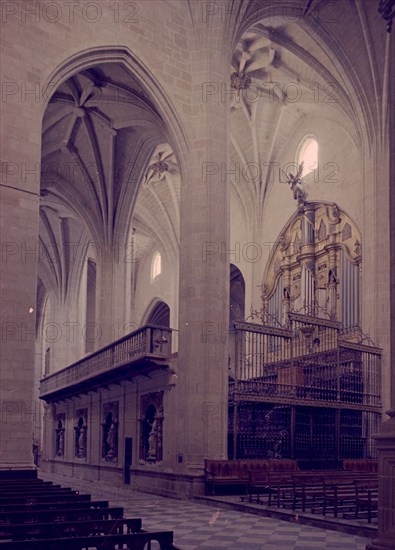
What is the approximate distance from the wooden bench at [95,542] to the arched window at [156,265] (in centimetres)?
3002

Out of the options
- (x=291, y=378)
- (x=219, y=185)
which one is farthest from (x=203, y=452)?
(x=219, y=185)

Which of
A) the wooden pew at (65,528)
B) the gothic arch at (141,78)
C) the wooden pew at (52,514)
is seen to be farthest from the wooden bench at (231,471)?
the wooden pew at (65,528)

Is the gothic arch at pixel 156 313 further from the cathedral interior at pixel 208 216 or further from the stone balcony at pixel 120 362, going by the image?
the stone balcony at pixel 120 362

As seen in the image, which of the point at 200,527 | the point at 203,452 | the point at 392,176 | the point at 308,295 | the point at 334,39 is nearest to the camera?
the point at 392,176

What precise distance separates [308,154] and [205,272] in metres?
10.3

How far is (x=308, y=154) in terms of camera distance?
26.6 meters

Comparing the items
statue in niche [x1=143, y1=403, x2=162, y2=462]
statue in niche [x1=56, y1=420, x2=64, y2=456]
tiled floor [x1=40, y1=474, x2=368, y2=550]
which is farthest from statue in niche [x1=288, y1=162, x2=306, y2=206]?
statue in niche [x1=56, y1=420, x2=64, y2=456]

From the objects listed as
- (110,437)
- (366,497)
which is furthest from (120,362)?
(366,497)

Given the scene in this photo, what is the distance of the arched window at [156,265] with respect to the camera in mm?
36406

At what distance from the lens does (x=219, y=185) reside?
18.7m

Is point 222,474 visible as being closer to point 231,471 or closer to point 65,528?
point 231,471

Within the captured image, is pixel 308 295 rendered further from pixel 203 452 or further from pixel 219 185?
pixel 203 452

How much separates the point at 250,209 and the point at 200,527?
18842 mm

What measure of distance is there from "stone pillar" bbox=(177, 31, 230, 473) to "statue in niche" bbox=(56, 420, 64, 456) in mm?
12976
